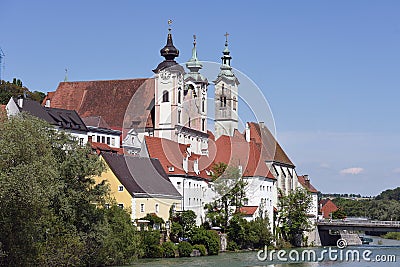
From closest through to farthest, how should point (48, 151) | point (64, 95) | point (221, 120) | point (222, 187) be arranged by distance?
1. point (48, 151)
2. point (222, 187)
3. point (64, 95)
4. point (221, 120)

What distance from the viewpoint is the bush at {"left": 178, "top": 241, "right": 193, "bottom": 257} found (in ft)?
214

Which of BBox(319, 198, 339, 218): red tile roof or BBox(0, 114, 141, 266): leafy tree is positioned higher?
BBox(319, 198, 339, 218): red tile roof

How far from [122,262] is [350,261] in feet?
72.3

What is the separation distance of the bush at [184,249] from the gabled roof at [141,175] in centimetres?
490

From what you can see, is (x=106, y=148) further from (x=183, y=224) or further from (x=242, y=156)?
(x=242, y=156)

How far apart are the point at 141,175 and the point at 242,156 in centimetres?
2576

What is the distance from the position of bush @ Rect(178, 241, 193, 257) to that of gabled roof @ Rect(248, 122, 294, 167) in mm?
35932

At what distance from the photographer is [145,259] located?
60.4m

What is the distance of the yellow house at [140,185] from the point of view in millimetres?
64688

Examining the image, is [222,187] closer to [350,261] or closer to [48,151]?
[350,261]

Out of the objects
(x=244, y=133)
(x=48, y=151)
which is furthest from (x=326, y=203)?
(x=48, y=151)

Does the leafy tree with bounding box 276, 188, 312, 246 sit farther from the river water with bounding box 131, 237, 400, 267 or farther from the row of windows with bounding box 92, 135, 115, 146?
the row of windows with bounding box 92, 135, 115, 146

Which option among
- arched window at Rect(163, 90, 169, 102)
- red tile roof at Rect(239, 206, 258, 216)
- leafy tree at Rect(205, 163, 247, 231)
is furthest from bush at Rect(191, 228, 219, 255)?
arched window at Rect(163, 90, 169, 102)

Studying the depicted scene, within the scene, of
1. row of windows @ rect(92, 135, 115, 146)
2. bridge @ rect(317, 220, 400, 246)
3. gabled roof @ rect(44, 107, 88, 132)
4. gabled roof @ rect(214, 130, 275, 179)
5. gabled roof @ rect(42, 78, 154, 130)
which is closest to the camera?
gabled roof @ rect(44, 107, 88, 132)
